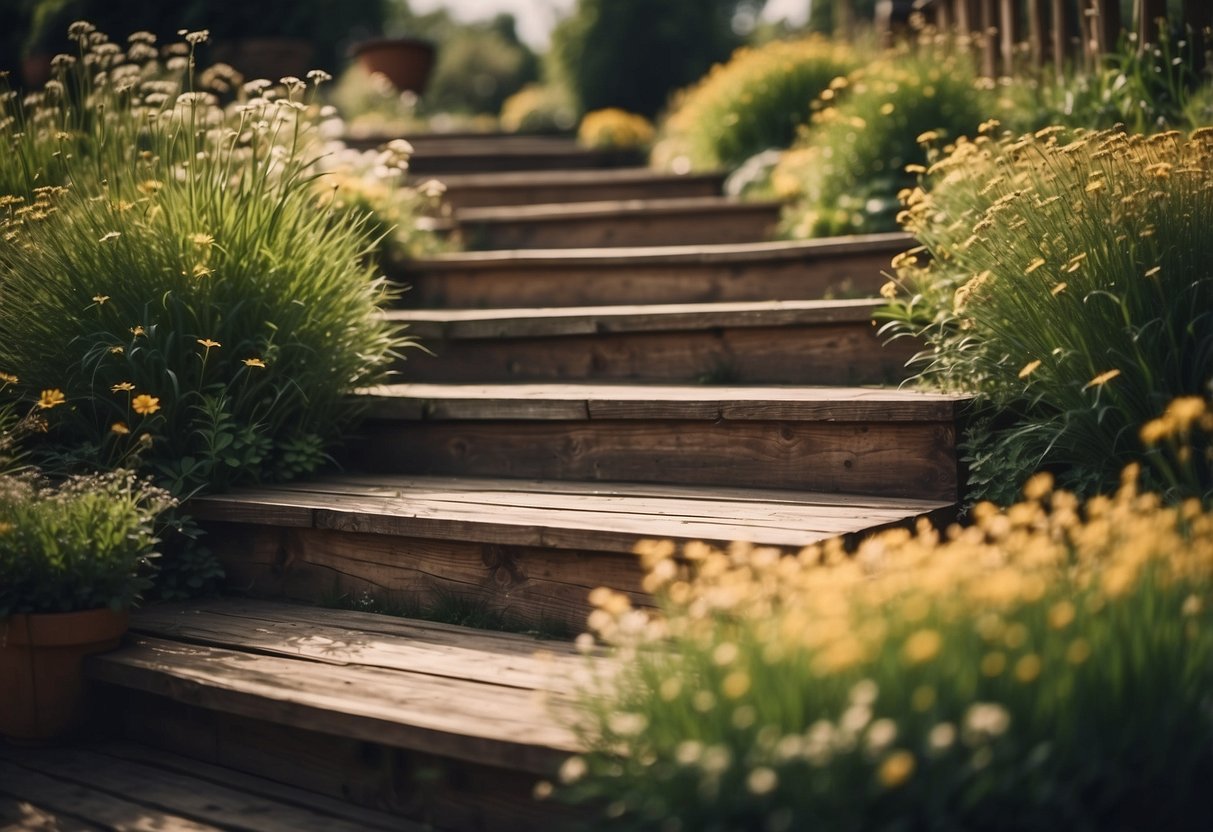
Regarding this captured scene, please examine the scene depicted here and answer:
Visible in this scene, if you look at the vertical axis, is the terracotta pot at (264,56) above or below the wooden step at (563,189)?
above

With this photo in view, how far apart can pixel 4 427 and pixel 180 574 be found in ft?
1.78

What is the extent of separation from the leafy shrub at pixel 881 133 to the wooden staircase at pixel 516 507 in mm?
485

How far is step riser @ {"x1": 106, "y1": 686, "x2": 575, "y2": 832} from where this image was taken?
6.76ft

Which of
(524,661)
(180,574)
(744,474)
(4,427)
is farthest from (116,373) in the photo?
(744,474)

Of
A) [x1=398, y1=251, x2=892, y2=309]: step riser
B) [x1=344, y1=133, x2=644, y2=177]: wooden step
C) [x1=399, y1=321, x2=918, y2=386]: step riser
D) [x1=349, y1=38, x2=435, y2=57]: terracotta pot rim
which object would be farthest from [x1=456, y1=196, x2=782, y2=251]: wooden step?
[x1=349, y1=38, x2=435, y2=57]: terracotta pot rim

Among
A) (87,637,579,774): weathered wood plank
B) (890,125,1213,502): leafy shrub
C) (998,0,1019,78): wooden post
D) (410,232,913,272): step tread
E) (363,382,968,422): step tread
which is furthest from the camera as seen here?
(998,0,1019,78): wooden post

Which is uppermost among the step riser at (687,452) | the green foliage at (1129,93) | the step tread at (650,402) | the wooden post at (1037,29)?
the wooden post at (1037,29)

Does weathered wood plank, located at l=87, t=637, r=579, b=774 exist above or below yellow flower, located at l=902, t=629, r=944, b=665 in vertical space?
below

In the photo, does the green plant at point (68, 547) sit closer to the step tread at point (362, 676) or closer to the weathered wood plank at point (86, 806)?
the step tread at point (362, 676)

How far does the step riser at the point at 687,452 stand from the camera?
8.84ft

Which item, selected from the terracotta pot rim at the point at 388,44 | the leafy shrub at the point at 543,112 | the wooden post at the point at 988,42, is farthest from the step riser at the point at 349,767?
the terracotta pot rim at the point at 388,44

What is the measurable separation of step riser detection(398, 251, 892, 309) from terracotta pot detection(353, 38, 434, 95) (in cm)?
530

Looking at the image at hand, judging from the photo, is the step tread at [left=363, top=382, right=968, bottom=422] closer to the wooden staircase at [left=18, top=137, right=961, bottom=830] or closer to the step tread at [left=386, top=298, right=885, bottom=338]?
the wooden staircase at [left=18, top=137, right=961, bottom=830]

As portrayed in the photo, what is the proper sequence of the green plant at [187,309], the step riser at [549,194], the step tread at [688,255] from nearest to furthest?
1. the green plant at [187,309]
2. the step tread at [688,255]
3. the step riser at [549,194]
